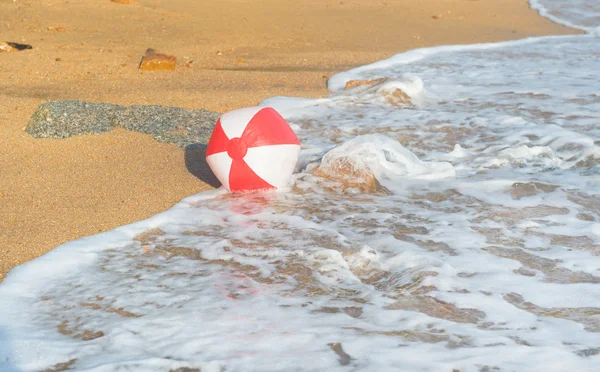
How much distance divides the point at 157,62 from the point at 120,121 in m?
2.53

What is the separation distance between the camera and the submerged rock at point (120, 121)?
624 centimetres

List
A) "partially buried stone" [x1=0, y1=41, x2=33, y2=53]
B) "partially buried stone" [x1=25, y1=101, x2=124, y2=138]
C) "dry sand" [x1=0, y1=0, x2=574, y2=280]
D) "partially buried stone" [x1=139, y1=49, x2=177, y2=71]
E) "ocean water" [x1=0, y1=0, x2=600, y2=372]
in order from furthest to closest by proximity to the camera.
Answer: "partially buried stone" [x1=0, y1=41, x2=33, y2=53]
"partially buried stone" [x1=139, y1=49, x2=177, y2=71]
"partially buried stone" [x1=25, y1=101, x2=124, y2=138]
"dry sand" [x1=0, y1=0, x2=574, y2=280]
"ocean water" [x1=0, y1=0, x2=600, y2=372]

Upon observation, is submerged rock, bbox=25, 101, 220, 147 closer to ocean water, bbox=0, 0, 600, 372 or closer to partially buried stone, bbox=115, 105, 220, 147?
partially buried stone, bbox=115, 105, 220, 147

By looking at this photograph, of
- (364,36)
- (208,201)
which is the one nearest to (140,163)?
(208,201)

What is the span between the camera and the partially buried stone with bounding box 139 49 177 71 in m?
8.87

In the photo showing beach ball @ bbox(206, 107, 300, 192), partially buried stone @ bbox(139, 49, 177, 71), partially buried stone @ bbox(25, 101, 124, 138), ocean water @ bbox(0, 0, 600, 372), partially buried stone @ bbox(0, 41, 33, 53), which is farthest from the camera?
partially buried stone @ bbox(0, 41, 33, 53)

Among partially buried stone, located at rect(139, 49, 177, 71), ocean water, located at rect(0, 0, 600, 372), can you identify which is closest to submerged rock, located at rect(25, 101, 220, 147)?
ocean water, located at rect(0, 0, 600, 372)

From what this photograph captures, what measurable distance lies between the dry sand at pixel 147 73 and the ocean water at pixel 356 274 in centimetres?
39

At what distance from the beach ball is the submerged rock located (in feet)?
3.52

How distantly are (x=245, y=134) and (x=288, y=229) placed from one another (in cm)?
84

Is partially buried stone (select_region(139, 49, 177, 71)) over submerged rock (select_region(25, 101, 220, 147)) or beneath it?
over

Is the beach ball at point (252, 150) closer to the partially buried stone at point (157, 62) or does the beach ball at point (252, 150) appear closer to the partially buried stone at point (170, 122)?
the partially buried stone at point (170, 122)

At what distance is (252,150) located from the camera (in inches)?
202

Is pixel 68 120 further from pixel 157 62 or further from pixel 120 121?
pixel 157 62
